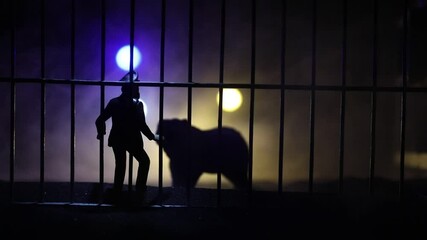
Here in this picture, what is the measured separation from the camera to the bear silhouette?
24.8 ft

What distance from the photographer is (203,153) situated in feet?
25.0


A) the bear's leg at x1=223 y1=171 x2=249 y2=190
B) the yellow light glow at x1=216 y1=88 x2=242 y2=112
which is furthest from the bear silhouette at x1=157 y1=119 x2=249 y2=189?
the yellow light glow at x1=216 y1=88 x2=242 y2=112

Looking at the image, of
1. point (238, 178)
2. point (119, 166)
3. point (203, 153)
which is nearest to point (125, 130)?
point (119, 166)

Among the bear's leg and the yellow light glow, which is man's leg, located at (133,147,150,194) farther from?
the yellow light glow

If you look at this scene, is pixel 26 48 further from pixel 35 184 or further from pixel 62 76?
pixel 35 184

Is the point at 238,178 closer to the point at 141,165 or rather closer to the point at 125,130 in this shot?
the point at 141,165

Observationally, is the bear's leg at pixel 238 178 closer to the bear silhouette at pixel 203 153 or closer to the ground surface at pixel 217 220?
the bear silhouette at pixel 203 153

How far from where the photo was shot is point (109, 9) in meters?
7.62

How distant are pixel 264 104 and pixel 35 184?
394 cm

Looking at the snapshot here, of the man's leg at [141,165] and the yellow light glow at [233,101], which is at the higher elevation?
the yellow light glow at [233,101]

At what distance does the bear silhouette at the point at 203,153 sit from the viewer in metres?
7.55

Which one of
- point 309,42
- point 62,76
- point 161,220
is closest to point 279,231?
point 161,220

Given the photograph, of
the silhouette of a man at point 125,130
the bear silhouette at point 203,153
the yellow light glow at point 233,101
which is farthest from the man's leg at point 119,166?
the yellow light glow at point 233,101

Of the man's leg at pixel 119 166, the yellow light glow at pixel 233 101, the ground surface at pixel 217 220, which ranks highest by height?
the yellow light glow at pixel 233 101
